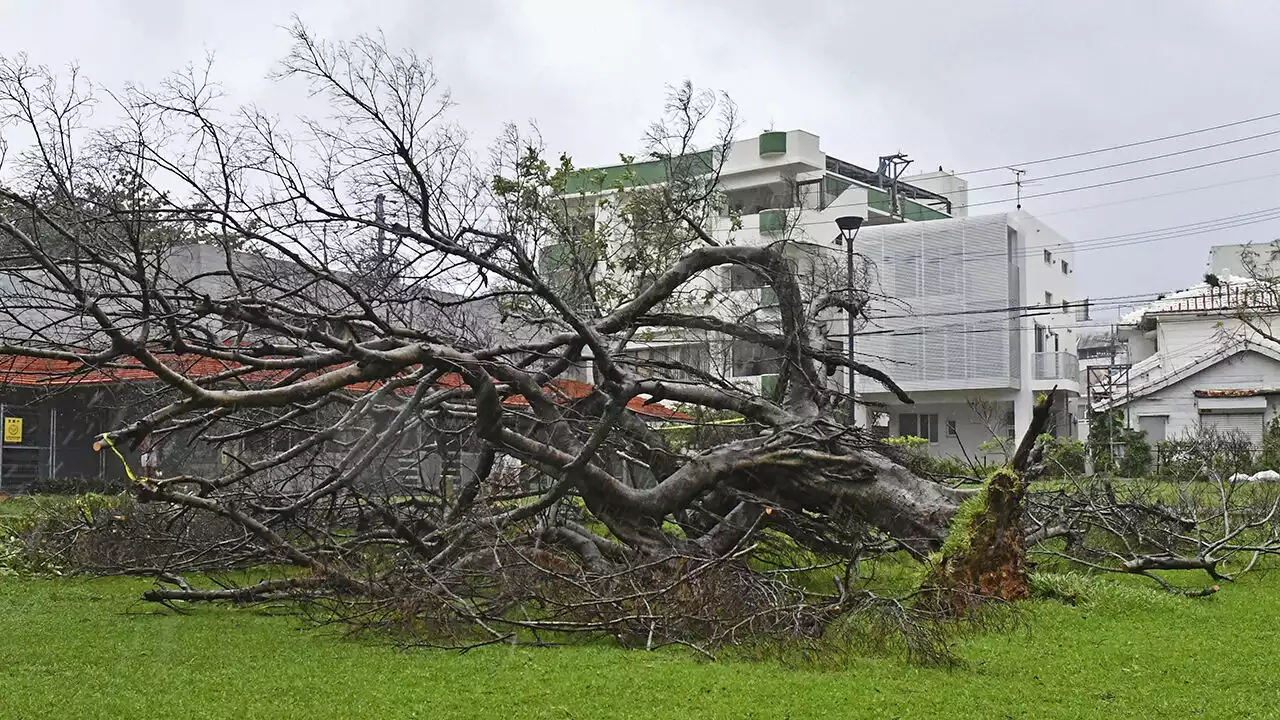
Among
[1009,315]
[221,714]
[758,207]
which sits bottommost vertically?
[221,714]

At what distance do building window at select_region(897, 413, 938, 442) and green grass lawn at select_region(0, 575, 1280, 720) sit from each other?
3668 cm

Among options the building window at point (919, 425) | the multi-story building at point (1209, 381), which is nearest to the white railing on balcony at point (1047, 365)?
the multi-story building at point (1209, 381)

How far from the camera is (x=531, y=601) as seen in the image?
8.71 m

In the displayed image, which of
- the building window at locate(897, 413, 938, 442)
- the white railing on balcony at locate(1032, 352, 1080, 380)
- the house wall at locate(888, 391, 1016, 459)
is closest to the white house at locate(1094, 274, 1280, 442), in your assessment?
the white railing on balcony at locate(1032, 352, 1080, 380)

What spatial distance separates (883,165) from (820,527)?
36.8 meters

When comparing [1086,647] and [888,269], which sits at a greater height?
[888,269]

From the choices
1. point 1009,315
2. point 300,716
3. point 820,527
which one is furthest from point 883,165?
point 300,716

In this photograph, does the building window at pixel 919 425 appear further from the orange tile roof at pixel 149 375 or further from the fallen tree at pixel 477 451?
the fallen tree at pixel 477 451

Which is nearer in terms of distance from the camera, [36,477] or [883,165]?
[36,477]

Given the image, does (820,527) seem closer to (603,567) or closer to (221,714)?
(603,567)

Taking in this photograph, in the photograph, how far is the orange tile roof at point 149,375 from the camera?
9.70 m

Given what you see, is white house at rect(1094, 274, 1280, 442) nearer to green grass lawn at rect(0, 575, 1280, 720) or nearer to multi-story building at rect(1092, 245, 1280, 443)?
multi-story building at rect(1092, 245, 1280, 443)

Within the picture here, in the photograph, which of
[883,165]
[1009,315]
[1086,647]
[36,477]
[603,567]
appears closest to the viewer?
[1086,647]

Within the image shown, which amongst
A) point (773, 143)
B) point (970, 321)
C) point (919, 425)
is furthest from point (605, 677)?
point (919, 425)
